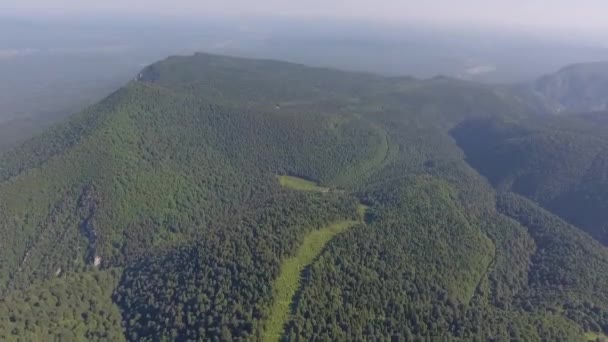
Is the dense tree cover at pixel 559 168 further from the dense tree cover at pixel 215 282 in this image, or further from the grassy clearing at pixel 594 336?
the dense tree cover at pixel 215 282

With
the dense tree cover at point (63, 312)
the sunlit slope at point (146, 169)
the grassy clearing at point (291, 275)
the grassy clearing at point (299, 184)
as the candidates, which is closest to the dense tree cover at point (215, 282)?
the grassy clearing at point (291, 275)

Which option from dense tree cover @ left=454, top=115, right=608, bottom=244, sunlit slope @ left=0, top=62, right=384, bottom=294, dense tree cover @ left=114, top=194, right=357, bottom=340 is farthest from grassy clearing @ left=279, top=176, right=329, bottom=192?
dense tree cover @ left=454, top=115, right=608, bottom=244

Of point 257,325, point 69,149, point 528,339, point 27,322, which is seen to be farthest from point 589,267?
point 69,149

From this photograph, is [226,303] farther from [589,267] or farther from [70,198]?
[589,267]

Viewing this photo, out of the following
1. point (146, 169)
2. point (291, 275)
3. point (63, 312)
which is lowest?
point (63, 312)

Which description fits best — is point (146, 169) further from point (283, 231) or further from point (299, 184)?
point (283, 231)

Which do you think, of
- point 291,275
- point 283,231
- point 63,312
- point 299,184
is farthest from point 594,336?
point 63,312

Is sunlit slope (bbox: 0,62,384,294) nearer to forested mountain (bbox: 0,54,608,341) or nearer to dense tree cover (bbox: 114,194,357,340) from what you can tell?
forested mountain (bbox: 0,54,608,341)
